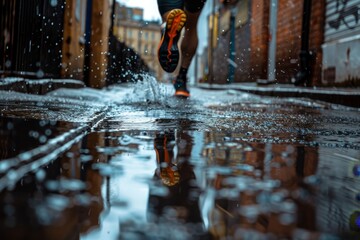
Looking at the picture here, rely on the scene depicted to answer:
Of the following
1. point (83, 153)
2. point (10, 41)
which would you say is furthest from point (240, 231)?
point (10, 41)

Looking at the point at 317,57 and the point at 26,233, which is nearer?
the point at 26,233

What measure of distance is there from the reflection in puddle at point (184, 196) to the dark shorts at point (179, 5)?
2799 mm

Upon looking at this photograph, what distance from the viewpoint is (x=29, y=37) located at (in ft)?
14.5

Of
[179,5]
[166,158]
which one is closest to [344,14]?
[179,5]

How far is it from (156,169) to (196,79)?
1317 inches

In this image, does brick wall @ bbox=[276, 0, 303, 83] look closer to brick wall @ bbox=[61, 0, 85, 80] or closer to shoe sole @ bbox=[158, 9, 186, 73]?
brick wall @ bbox=[61, 0, 85, 80]

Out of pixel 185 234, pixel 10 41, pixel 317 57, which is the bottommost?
pixel 185 234

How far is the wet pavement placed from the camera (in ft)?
2.44

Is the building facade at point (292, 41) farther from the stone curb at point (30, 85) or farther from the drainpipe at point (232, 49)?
the stone curb at point (30, 85)

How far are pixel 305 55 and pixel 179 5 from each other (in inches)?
213

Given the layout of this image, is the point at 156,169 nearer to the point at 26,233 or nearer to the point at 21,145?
the point at 21,145

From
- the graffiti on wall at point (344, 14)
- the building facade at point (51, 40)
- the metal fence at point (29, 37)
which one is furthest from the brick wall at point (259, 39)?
the metal fence at point (29, 37)

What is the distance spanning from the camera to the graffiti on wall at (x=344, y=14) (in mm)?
7016

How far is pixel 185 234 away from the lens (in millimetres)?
717
